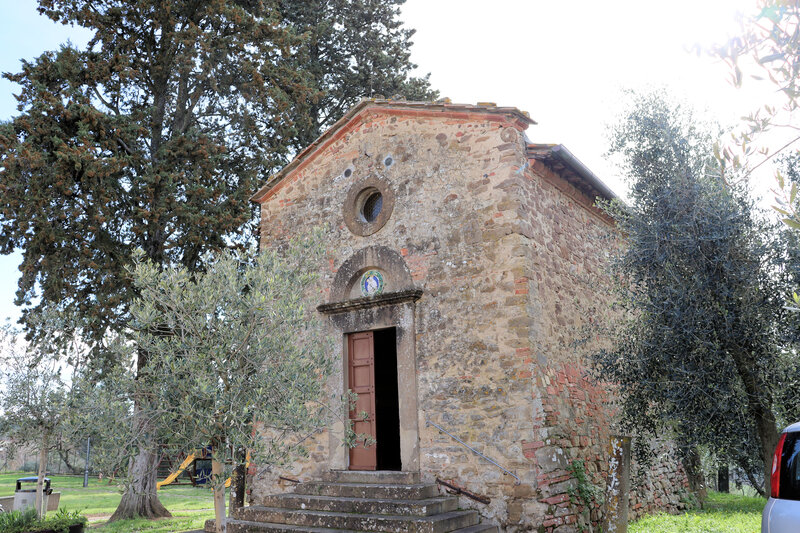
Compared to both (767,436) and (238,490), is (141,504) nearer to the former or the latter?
(238,490)

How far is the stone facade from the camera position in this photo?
7.71 metres

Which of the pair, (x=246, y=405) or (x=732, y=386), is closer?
(x=246, y=405)

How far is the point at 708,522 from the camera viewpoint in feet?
31.3

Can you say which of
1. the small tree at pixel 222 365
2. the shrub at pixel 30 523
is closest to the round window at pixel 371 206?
the small tree at pixel 222 365

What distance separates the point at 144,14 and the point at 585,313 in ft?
42.4

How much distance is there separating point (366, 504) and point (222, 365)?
10.3ft

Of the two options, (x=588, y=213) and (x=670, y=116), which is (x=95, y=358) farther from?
(x=670, y=116)

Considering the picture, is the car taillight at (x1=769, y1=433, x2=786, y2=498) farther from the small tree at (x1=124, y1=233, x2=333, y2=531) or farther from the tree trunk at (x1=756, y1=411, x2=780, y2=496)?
the small tree at (x1=124, y1=233, x2=333, y2=531)

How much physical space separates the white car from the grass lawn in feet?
19.2

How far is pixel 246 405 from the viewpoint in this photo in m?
5.96

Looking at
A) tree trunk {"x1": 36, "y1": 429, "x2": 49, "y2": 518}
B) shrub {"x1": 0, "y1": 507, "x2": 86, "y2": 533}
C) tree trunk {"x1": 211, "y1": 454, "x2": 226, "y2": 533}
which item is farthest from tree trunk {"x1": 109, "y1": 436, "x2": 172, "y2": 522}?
tree trunk {"x1": 211, "y1": 454, "x2": 226, "y2": 533}

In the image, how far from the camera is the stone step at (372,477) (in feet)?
26.7

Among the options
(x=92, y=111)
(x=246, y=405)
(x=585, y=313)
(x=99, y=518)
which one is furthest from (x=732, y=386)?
(x=99, y=518)

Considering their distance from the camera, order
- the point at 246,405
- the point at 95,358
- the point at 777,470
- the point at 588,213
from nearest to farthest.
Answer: the point at 777,470, the point at 246,405, the point at 588,213, the point at 95,358
